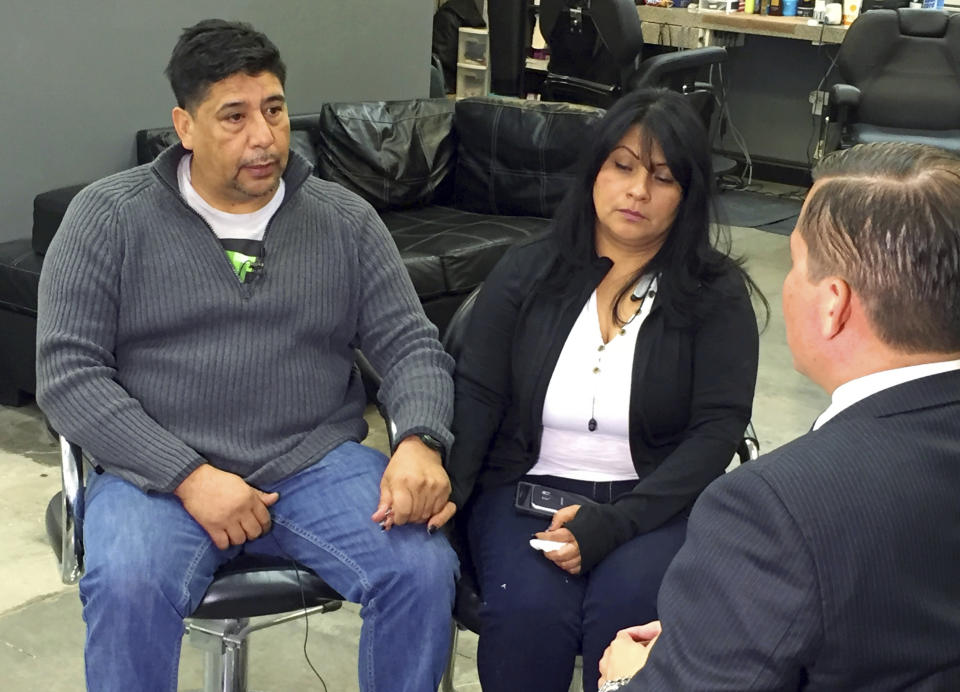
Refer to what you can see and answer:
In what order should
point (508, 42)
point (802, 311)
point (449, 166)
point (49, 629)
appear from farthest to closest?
1. point (508, 42)
2. point (449, 166)
3. point (49, 629)
4. point (802, 311)

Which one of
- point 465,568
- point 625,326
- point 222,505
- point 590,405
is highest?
point 625,326

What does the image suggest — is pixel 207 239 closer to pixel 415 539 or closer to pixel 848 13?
pixel 415 539

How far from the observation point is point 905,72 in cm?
583

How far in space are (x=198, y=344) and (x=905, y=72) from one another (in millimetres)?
4766

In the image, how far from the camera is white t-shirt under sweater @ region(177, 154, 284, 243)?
6.89 feet

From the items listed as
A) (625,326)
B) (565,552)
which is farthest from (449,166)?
(565,552)

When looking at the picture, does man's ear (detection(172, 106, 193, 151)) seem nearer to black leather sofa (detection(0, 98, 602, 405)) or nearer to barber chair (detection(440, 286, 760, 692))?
barber chair (detection(440, 286, 760, 692))

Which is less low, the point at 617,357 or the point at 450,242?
the point at 617,357

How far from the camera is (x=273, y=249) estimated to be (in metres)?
2.10

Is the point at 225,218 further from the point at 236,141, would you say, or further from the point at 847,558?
the point at 847,558

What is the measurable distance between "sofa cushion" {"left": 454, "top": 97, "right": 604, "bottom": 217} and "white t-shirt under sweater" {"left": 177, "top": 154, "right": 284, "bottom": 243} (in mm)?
2191

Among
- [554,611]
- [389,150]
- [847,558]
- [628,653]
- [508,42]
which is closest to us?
[847,558]

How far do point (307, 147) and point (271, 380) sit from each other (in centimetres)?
225

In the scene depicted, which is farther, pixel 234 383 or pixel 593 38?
pixel 593 38
